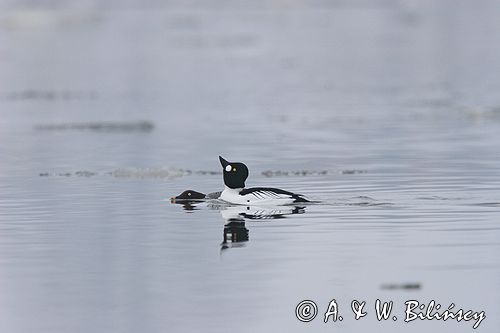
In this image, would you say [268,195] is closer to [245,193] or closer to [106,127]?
[245,193]

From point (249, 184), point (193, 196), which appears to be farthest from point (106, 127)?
point (193, 196)

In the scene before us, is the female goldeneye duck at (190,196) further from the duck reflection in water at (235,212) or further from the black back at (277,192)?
the black back at (277,192)

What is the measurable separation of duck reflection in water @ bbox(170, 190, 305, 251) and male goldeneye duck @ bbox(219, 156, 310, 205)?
0.35ft

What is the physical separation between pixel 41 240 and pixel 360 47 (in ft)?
210

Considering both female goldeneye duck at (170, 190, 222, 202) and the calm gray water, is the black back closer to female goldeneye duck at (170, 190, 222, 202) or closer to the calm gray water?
the calm gray water

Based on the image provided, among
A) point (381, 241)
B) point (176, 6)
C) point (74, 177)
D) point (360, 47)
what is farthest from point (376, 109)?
point (176, 6)

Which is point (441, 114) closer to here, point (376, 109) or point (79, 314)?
point (376, 109)

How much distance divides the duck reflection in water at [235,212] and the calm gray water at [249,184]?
82 millimetres

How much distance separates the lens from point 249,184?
2362 cm

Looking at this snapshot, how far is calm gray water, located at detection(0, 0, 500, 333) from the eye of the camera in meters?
13.8

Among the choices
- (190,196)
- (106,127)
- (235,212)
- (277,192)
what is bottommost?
(235,212)

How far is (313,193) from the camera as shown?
21.7 meters

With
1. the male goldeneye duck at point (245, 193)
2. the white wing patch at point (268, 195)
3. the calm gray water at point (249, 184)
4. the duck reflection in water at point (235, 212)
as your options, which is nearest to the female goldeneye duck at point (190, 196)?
the duck reflection in water at point (235, 212)

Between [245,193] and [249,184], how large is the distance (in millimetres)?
3798
